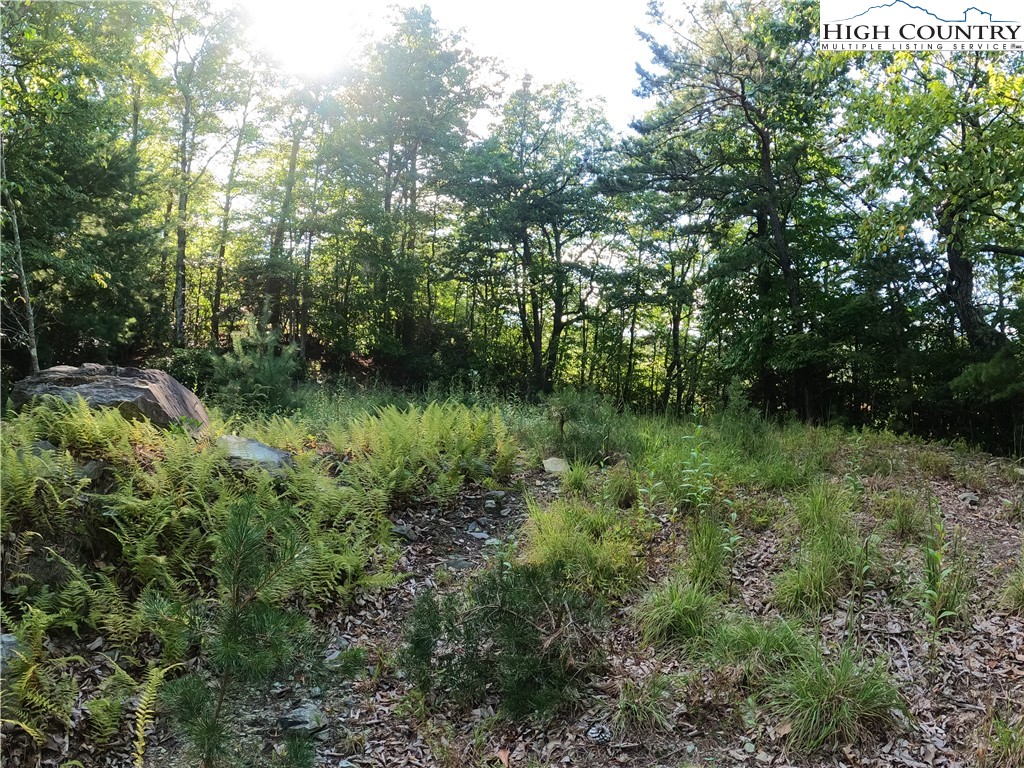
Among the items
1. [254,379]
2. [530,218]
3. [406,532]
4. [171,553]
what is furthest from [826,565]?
[530,218]

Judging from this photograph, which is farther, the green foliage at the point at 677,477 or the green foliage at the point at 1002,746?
the green foliage at the point at 677,477

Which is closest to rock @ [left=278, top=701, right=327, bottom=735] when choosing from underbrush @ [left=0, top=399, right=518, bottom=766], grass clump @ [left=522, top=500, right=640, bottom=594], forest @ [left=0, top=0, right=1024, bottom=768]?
forest @ [left=0, top=0, right=1024, bottom=768]

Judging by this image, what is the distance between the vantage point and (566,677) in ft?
8.94

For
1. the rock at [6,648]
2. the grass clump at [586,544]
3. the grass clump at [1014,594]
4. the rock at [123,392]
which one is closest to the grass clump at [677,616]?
the grass clump at [586,544]

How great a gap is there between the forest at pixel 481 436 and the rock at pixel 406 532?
0.06 feet

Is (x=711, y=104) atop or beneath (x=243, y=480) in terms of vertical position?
atop

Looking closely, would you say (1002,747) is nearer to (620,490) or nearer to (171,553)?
(620,490)

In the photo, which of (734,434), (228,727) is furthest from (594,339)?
(228,727)

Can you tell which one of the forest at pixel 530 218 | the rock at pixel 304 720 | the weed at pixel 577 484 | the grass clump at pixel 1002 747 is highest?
the forest at pixel 530 218

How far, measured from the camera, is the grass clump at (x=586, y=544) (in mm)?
3545

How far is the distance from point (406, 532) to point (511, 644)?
190cm

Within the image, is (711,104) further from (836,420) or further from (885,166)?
(836,420)

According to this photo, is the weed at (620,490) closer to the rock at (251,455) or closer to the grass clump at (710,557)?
the grass clump at (710,557)

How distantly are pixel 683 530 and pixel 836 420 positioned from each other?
686 centimetres
